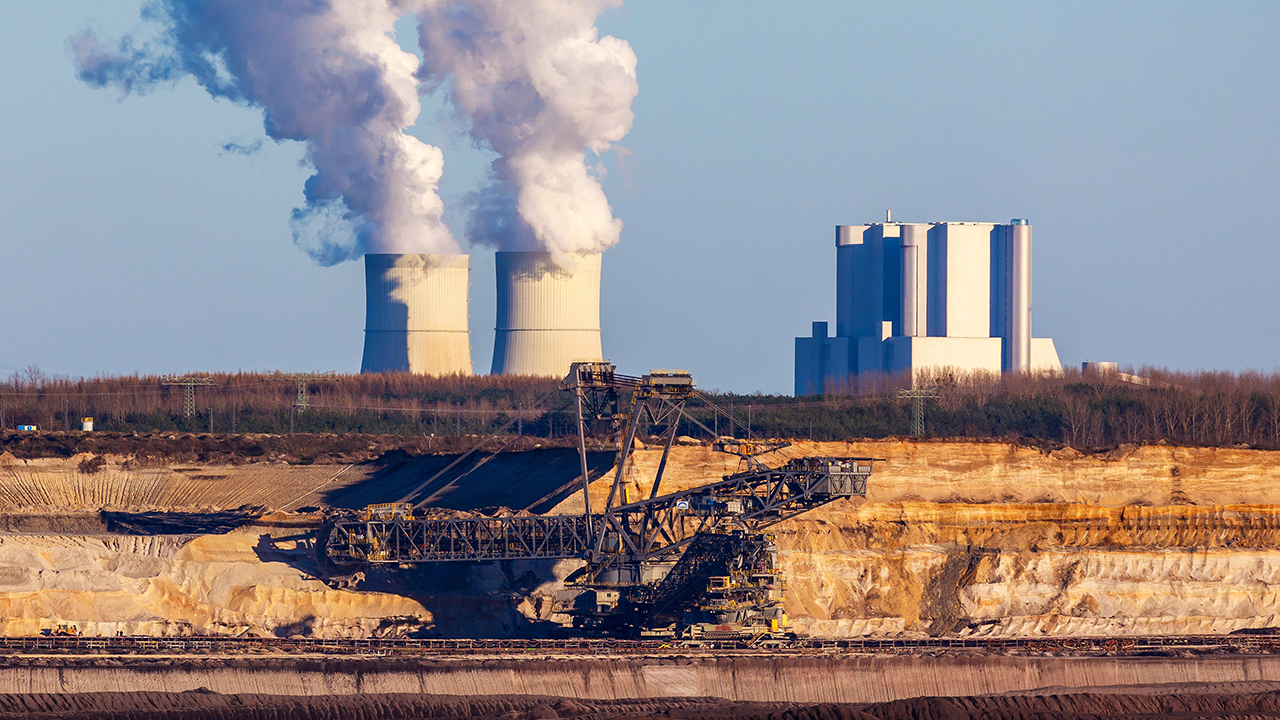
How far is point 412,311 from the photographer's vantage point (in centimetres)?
10125

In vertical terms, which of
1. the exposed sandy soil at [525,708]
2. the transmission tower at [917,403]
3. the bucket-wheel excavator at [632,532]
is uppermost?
the transmission tower at [917,403]

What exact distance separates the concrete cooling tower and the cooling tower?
16.5 ft

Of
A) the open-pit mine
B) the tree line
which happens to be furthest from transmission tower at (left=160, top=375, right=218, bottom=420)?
the open-pit mine

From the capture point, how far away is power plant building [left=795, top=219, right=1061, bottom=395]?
11600 centimetres

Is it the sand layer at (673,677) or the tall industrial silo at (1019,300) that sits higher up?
the tall industrial silo at (1019,300)

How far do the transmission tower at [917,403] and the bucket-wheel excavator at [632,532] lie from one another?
36.2 m

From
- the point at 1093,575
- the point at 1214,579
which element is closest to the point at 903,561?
the point at 1093,575

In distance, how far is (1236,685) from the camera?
51375 mm

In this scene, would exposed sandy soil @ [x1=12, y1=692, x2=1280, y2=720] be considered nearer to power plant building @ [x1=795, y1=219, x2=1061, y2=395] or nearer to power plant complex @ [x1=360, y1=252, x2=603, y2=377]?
power plant complex @ [x1=360, y1=252, x2=603, y2=377]

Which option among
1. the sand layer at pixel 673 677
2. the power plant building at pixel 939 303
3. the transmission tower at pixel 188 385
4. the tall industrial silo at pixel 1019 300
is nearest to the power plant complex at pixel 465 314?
the transmission tower at pixel 188 385

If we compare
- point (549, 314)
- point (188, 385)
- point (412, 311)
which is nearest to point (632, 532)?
point (549, 314)

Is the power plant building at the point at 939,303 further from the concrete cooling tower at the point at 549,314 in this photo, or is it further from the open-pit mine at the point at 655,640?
the open-pit mine at the point at 655,640

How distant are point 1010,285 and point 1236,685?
6815 cm

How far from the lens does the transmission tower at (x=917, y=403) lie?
95.6m
